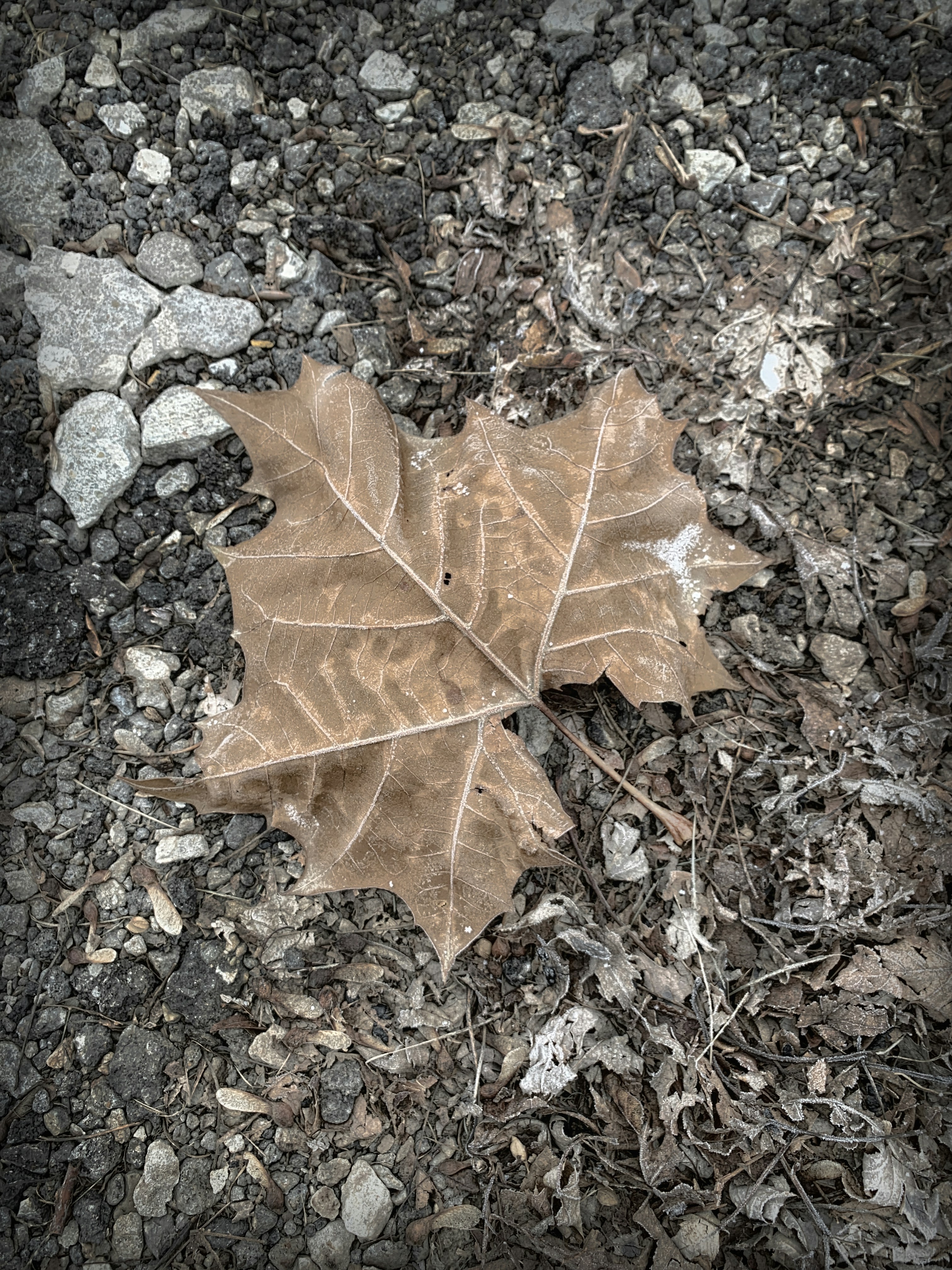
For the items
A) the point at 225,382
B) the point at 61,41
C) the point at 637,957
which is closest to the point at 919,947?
the point at 637,957

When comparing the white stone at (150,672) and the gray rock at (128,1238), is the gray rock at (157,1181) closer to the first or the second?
the gray rock at (128,1238)

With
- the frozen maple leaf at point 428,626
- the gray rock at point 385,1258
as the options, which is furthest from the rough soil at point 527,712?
the frozen maple leaf at point 428,626

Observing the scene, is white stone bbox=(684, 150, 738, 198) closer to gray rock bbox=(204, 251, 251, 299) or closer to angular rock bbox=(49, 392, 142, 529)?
gray rock bbox=(204, 251, 251, 299)

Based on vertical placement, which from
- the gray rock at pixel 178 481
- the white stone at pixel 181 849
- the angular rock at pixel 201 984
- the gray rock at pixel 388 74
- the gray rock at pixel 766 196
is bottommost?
the angular rock at pixel 201 984

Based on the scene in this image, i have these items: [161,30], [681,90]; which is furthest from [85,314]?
[681,90]

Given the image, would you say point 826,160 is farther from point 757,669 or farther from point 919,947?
point 919,947

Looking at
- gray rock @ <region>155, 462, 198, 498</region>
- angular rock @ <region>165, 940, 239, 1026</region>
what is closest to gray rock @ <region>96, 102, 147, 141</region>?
gray rock @ <region>155, 462, 198, 498</region>
